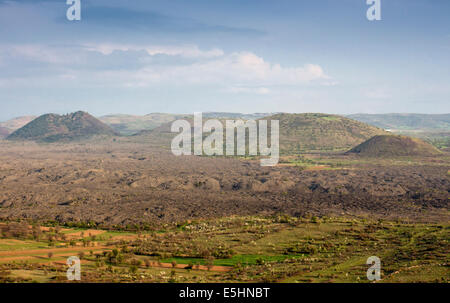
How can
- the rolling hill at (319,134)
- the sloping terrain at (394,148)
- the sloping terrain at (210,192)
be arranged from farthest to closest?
the rolling hill at (319,134)
the sloping terrain at (394,148)
the sloping terrain at (210,192)

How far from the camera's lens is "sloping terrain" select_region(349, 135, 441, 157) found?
408 ft

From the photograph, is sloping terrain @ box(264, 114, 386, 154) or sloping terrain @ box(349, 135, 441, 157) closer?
sloping terrain @ box(349, 135, 441, 157)

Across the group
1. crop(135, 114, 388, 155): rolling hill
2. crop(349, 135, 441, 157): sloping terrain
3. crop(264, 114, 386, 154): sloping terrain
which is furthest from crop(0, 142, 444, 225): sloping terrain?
crop(264, 114, 386, 154): sloping terrain

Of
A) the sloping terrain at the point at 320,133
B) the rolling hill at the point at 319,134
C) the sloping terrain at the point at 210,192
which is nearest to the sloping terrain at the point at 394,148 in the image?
the rolling hill at the point at 319,134

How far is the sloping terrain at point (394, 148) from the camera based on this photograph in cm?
12450

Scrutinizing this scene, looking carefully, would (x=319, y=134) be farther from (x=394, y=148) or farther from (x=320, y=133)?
(x=394, y=148)

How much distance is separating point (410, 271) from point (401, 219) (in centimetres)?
2645

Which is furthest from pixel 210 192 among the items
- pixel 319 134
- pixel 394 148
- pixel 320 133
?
pixel 320 133

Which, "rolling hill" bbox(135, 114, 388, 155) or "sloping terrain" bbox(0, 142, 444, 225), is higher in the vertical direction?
"rolling hill" bbox(135, 114, 388, 155)

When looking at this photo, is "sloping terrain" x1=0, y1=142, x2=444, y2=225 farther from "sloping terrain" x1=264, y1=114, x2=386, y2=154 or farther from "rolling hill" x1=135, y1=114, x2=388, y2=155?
"sloping terrain" x1=264, y1=114, x2=386, y2=154

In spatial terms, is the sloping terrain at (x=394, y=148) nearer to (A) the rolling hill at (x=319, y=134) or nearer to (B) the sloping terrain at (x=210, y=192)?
(A) the rolling hill at (x=319, y=134)
